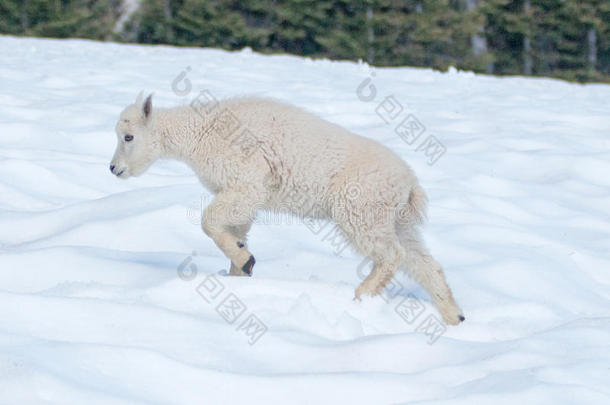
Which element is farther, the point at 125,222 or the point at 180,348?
the point at 125,222

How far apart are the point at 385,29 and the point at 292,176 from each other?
23527mm

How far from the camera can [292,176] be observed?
4.74m

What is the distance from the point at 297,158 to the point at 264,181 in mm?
252

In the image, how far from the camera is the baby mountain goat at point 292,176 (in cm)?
465

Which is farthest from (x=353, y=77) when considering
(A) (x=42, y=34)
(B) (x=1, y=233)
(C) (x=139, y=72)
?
(A) (x=42, y=34)

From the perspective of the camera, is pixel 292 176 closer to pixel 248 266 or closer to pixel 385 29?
pixel 248 266

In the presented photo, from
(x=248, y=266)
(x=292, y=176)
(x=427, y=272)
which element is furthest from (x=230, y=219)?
(x=427, y=272)

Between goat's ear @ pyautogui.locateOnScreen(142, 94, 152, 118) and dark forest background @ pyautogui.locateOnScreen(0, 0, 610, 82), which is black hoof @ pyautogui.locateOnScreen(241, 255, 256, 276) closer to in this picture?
goat's ear @ pyautogui.locateOnScreen(142, 94, 152, 118)

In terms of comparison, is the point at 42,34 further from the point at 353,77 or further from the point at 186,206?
the point at 186,206

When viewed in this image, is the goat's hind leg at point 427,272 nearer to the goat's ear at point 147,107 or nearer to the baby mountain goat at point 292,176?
the baby mountain goat at point 292,176

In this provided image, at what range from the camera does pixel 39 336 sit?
3.64 m

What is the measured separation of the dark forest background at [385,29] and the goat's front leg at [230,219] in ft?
73.9

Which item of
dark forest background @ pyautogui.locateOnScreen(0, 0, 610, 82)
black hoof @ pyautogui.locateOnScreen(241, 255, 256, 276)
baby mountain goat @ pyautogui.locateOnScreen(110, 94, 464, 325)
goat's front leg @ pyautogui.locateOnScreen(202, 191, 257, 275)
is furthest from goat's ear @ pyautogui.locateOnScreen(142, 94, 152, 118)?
dark forest background @ pyautogui.locateOnScreen(0, 0, 610, 82)

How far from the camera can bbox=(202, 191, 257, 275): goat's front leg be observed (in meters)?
4.64
